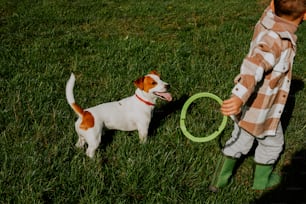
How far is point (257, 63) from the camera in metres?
2.91

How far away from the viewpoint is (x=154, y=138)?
3.97 m

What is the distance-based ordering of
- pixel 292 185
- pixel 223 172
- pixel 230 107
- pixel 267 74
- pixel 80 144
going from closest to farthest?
1. pixel 230 107
2. pixel 267 74
3. pixel 223 172
4. pixel 80 144
5. pixel 292 185

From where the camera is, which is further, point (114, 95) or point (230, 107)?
point (114, 95)

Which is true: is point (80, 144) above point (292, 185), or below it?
above

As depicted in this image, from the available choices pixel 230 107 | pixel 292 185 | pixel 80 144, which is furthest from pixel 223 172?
pixel 80 144

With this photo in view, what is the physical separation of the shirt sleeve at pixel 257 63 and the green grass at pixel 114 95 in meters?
0.98

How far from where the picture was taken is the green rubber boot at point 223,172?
141 inches

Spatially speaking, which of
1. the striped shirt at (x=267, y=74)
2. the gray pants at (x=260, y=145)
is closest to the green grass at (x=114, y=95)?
the gray pants at (x=260, y=145)

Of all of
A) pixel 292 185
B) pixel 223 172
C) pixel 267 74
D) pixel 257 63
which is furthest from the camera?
pixel 292 185

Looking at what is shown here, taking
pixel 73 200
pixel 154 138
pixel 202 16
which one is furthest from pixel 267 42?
pixel 202 16

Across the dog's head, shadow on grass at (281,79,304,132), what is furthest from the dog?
shadow on grass at (281,79,304,132)

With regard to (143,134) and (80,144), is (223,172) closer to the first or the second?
(143,134)

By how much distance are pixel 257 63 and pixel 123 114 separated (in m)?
1.31

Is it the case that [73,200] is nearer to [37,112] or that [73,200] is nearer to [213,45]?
[37,112]
